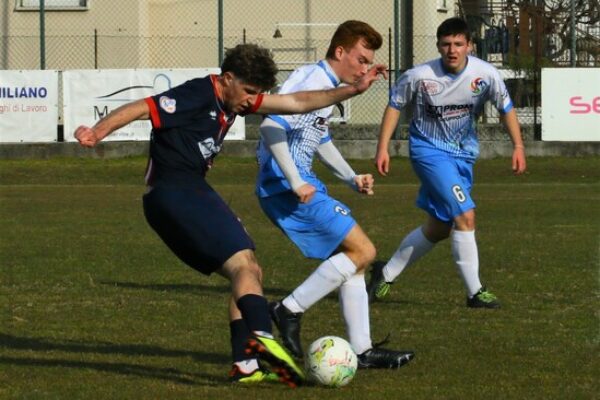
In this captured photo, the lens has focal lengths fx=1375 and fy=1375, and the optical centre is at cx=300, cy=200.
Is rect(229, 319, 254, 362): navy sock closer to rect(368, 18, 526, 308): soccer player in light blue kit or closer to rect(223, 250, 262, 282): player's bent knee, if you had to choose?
rect(223, 250, 262, 282): player's bent knee

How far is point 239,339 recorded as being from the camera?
6.21m

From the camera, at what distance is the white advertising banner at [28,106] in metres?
22.5

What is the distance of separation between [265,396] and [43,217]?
33.5 feet

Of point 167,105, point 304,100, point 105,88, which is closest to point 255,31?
point 105,88

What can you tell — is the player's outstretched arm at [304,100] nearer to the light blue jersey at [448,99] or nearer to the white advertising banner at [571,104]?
the light blue jersey at [448,99]

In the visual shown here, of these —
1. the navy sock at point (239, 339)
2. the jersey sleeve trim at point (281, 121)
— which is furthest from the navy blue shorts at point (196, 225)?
the jersey sleeve trim at point (281, 121)

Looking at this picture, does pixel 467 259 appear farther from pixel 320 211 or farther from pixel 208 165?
pixel 208 165

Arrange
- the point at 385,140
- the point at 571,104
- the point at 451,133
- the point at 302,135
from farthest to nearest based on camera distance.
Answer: the point at 571,104, the point at 451,133, the point at 385,140, the point at 302,135

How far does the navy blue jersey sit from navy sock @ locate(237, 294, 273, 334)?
65 centimetres

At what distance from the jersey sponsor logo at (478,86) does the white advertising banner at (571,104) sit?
13.3 m

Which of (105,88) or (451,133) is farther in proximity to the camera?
(105,88)

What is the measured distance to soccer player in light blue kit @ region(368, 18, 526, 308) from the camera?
9.00 m

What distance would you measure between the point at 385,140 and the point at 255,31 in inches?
810

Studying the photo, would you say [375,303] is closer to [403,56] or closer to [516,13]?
[403,56]
